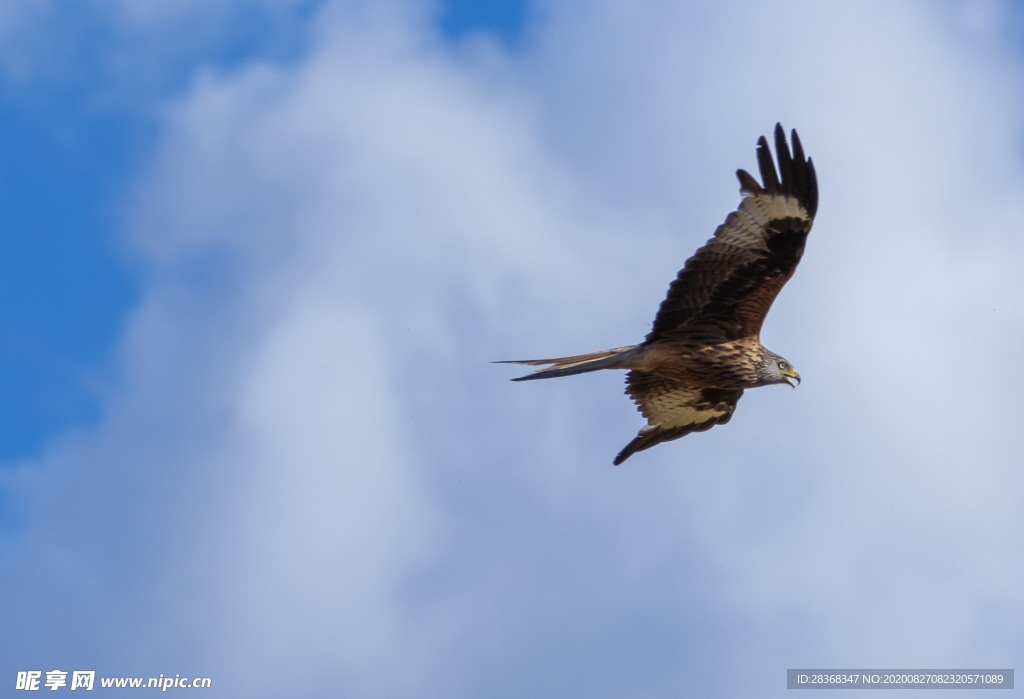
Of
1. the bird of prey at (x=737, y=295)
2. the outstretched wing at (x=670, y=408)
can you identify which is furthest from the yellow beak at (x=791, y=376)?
the outstretched wing at (x=670, y=408)

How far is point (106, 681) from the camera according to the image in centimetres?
1522

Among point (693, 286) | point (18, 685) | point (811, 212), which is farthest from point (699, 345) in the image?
point (18, 685)

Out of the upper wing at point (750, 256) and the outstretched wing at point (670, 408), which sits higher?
the upper wing at point (750, 256)

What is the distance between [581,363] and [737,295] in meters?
1.31

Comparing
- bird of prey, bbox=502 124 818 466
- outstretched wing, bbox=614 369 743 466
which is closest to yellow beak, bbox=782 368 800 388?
bird of prey, bbox=502 124 818 466

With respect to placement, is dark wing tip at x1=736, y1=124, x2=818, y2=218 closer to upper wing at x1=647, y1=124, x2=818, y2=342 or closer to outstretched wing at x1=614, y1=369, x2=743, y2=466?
upper wing at x1=647, y1=124, x2=818, y2=342

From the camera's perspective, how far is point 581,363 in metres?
12.9

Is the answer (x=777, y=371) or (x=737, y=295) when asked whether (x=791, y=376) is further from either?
(x=737, y=295)

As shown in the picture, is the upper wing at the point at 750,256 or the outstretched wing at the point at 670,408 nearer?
the upper wing at the point at 750,256

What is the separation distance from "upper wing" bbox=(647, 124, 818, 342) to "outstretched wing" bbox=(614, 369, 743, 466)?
0.90 meters

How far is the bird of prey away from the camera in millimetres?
12969

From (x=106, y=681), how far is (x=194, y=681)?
2.55ft

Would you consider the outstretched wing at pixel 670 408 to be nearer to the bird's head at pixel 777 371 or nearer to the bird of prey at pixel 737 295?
the bird of prey at pixel 737 295

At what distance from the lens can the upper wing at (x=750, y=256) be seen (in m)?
13.0
